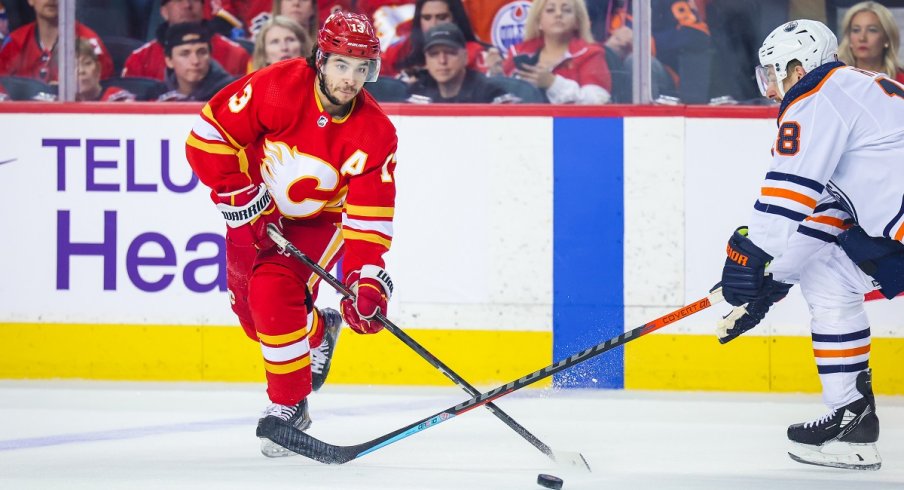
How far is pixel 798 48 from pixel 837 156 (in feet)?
1.00

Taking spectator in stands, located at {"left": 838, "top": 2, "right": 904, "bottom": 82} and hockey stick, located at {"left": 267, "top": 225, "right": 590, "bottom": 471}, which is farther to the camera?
spectator in stands, located at {"left": 838, "top": 2, "right": 904, "bottom": 82}

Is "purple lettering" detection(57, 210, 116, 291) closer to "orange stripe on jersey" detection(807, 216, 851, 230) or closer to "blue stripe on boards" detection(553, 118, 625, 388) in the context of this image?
"blue stripe on boards" detection(553, 118, 625, 388)

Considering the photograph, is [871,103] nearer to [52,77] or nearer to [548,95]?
[548,95]

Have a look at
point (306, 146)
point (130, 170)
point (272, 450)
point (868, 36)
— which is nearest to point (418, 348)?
point (272, 450)

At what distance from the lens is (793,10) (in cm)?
399

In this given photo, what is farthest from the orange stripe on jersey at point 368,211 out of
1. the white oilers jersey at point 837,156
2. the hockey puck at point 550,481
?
the white oilers jersey at point 837,156

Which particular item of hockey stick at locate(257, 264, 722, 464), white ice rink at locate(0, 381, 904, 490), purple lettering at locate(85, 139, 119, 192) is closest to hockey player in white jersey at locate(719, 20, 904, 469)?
white ice rink at locate(0, 381, 904, 490)

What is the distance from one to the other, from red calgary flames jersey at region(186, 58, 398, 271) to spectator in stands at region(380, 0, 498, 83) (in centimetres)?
114

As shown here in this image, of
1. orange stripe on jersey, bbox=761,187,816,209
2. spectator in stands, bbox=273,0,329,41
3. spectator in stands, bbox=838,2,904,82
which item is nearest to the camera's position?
orange stripe on jersey, bbox=761,187,816,209

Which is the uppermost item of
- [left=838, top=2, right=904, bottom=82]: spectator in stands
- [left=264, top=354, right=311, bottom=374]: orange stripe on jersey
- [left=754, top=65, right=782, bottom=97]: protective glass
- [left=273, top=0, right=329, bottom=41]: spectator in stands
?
[left=273, top=0, right=329, bottom=41]: spectator in stands

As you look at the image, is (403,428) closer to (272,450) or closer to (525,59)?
(272,450)

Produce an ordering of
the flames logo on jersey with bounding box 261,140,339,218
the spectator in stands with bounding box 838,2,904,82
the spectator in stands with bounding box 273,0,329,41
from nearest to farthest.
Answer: the flames logo on jersey with bounding box 261,140,339,218 → the spectator in stands with bounding box 838,2,904,82 → the spectator in stands with bounding box 273,0,329,41

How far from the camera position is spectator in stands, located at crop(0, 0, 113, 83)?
4184 millimetres

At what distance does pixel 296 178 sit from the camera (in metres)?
3.06
